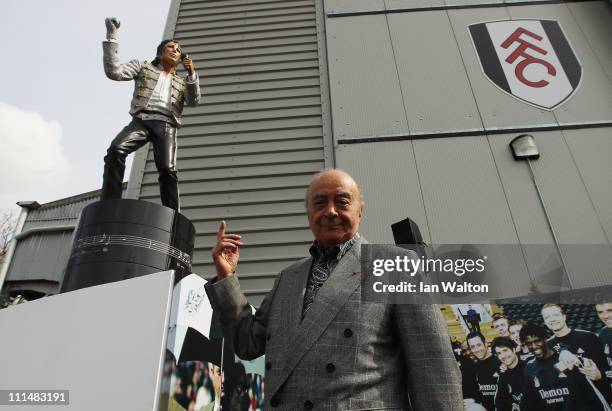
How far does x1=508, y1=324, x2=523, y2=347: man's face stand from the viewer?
218 cm

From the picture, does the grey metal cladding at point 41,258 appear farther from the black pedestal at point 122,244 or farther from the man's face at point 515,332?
the man's face at point 515,332

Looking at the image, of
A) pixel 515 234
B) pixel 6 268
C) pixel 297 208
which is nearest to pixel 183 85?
pixel 297 208

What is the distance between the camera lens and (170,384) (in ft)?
5.07

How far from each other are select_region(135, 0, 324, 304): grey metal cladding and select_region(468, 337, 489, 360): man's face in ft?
6.86

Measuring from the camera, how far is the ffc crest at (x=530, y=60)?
5023 millimetres

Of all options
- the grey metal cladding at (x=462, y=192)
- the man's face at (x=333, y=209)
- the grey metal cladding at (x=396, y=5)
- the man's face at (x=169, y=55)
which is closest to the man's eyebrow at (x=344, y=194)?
the man's face at (x=333, y=209)

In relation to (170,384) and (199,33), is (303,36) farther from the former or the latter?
(170,384)

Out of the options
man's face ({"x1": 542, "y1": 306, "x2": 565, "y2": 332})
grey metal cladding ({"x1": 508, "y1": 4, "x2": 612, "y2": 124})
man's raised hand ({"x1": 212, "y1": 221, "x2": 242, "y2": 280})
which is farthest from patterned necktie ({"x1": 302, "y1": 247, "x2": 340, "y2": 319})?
grey metal cladding ({"x1": 508, "y1": 4, "x2": 612, "y2": 124})

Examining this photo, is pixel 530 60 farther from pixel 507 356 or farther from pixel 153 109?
pixel 153 109

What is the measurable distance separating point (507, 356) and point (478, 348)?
160mm

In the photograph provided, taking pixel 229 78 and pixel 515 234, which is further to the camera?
pixel 229 78

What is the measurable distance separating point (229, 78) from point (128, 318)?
446cm

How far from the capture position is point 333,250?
1.29m

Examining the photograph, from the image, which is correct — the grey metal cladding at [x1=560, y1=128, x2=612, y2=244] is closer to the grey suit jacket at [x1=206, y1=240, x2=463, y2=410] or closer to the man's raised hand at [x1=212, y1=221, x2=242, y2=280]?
the grey suit jacket at [x1=206, y1=240, x2=463, y2=410]
